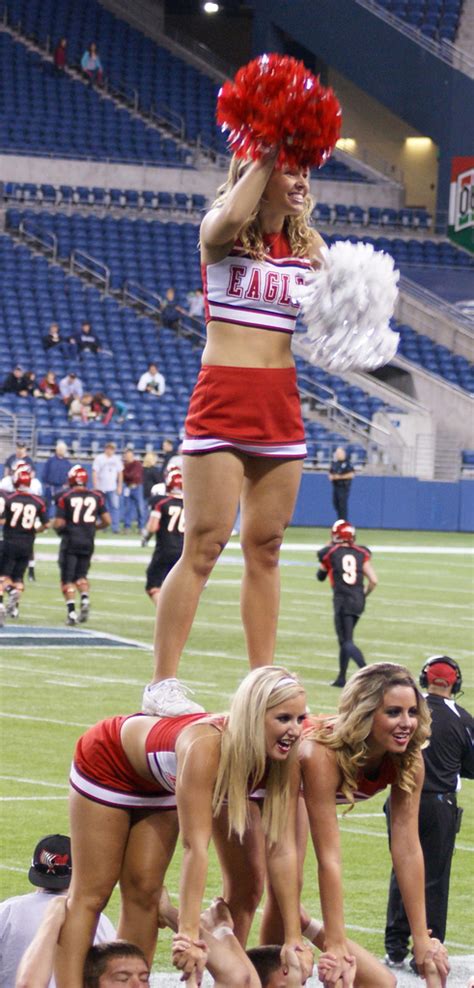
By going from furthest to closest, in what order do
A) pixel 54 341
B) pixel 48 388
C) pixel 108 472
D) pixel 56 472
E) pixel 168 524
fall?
pixel 54 341, pixel 48 388, pixel 108 472, pixel 56 472, pixel 168 524

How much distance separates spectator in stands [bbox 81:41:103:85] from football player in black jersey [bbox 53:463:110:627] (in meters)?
22.0

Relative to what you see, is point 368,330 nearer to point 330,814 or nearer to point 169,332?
point 330,814

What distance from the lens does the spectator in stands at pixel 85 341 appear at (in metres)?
30.2

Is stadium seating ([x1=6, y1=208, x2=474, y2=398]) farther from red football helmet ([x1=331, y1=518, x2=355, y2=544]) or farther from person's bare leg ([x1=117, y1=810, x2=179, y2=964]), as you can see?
person's bare leg ([x1=117, y1=810, x2=179, y2=964])

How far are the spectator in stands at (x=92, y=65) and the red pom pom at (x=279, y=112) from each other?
109 ft

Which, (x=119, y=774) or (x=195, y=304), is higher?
(x=195, y=304)

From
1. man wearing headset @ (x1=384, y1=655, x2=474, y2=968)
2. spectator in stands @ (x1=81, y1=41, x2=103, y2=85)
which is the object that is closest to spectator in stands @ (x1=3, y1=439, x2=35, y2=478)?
spectator in stands @ (x1=81, y1=41, x2=103, y2=85)

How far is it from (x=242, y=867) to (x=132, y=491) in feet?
76.2

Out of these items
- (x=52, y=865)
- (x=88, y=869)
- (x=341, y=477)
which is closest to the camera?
(x=88, y=869)

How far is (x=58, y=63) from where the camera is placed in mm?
36094

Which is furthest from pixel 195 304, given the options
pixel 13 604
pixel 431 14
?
pixel 13 604

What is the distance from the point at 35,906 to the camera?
460 centimetres

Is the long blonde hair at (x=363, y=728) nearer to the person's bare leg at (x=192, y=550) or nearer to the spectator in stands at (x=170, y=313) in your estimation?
the person's bare leg at (x=192, y=550)

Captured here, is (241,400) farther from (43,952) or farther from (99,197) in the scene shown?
(99,197)
